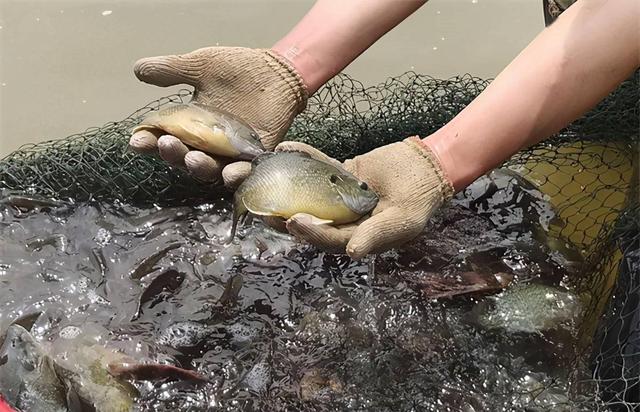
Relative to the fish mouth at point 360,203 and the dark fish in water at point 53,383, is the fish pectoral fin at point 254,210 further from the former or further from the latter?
the dark fish in water at point 53,383

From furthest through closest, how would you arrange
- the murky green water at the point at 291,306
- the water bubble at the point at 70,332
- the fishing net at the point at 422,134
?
the fishing net at the point at 422,134
the water bubble at the point at 70,332
the murky green water at the point at 291,306

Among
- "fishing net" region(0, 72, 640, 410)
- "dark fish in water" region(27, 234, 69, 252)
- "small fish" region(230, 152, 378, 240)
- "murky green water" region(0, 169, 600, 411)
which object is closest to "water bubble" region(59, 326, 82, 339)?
"murky green water" region(0, 169, 600, 411)

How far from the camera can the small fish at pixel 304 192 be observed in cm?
200

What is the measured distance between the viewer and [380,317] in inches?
97.6

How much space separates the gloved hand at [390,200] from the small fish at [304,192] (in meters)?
0.05

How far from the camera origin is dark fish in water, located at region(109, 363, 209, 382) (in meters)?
2.23

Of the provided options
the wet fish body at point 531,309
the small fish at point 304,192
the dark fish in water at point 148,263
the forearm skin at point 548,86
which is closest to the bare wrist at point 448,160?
the forearm skin at point 548,86

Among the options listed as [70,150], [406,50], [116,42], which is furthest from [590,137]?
[116,42]

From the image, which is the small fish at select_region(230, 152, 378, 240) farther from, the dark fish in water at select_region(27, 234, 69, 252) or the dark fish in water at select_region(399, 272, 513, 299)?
the dark fish in water at select_region(27, 234, 69, 252)

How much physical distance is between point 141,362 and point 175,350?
13 centimetres

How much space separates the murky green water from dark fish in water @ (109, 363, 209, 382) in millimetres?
31

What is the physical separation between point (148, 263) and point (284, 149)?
81cm

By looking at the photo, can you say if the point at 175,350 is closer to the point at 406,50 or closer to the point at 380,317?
the point at 380,317

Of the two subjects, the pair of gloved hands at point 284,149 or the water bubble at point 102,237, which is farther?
the water bubble at point 102,237
